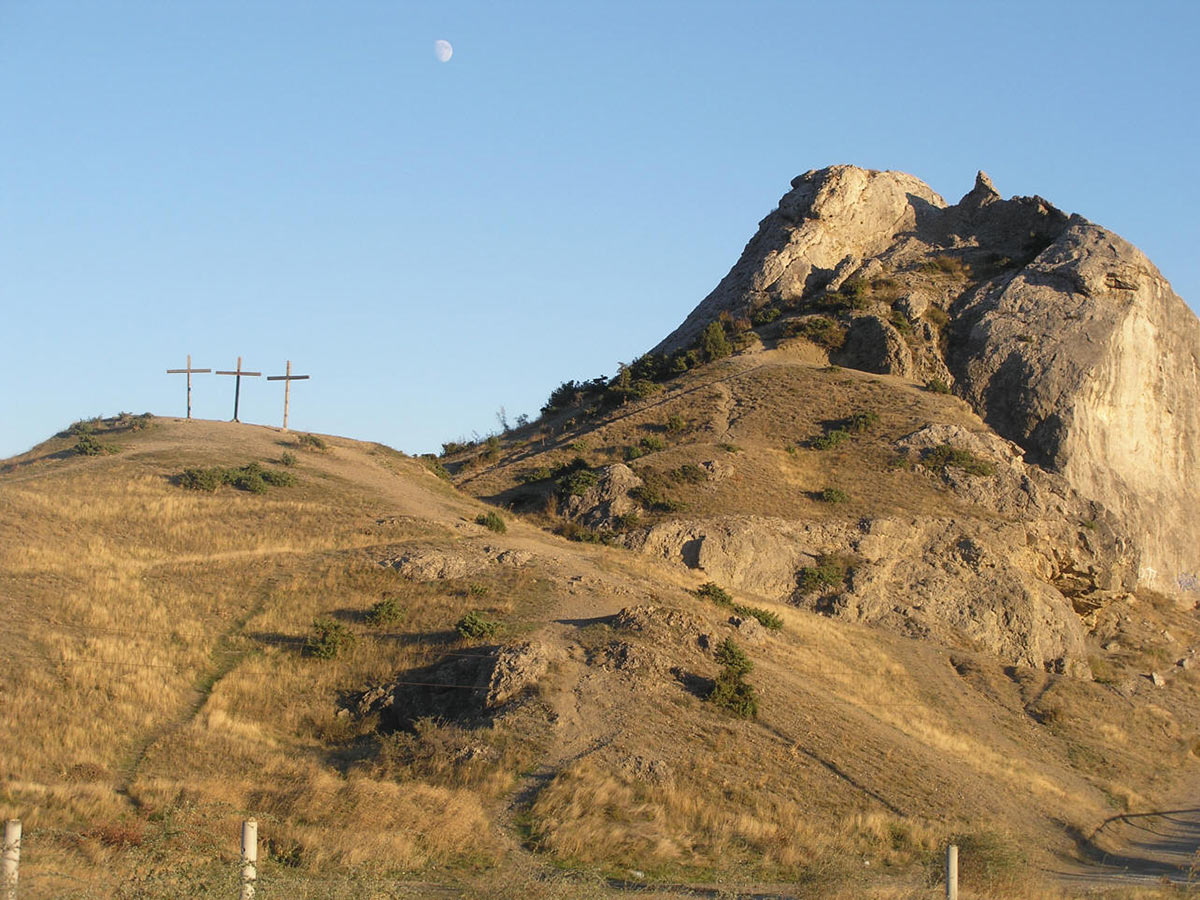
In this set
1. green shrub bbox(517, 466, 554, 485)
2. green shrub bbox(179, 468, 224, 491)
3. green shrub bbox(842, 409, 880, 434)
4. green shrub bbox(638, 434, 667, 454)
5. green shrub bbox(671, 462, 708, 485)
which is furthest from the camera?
green shrub bbox(638, 434, 667, 454)

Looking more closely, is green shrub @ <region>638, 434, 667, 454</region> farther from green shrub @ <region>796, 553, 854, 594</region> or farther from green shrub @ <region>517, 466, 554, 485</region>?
green shrub @ <region>796, 553, 854, 594</region>

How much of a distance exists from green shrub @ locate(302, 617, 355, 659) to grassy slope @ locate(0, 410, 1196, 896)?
406 mm

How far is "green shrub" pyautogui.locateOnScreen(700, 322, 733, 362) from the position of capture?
57.8 m

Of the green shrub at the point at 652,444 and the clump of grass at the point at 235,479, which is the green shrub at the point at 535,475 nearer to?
the green shrub at the point at 652,444

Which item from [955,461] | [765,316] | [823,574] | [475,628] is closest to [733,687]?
[475,628]

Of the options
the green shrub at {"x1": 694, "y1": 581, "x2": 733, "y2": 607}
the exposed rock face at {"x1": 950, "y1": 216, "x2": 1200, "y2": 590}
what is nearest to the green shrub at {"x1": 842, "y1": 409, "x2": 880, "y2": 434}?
the exposed rock face at {"x1": 950, "y1": 216, "x2": 1200, "y2": 590}

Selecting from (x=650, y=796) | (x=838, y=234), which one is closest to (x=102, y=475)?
(x=650, y=796)

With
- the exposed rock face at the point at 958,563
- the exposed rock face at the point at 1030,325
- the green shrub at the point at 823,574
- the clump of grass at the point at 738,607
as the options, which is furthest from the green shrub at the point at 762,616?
the exposed rock face at the point at 1030,325

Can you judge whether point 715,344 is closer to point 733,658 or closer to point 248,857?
point 733,658

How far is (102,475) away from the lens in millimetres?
40344

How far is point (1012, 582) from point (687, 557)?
1143cm

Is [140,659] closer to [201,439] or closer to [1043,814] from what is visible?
[1043,814]

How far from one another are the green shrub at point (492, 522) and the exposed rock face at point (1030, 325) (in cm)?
2346

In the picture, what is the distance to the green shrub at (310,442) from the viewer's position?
49250 mm
